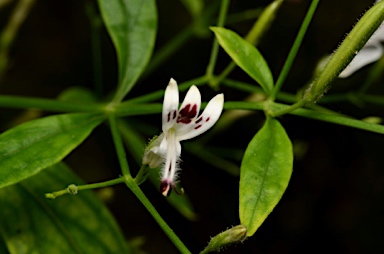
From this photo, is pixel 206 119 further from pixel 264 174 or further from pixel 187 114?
pixel 264 174

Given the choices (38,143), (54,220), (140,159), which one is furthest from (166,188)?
(140,159)

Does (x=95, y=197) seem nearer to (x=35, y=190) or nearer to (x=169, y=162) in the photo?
(x=35, y=190)

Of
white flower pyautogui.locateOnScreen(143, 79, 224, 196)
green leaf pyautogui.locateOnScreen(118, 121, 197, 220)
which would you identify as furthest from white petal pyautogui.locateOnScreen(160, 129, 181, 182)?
Result: green leaf pyautogui.locateOnScreen(118, 121, 197, 220)

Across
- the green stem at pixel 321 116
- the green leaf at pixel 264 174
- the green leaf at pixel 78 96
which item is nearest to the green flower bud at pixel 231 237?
the green leaf at pixel 264 174

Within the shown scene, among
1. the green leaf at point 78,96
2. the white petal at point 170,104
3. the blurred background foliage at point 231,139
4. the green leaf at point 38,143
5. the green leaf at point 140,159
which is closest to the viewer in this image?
the white petal at point 170,104

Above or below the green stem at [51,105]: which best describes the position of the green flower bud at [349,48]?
below

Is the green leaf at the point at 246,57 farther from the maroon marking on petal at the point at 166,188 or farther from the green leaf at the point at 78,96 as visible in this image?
the green leaf at the point at 78,96

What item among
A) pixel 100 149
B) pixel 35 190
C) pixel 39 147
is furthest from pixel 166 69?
pixel 39 147
